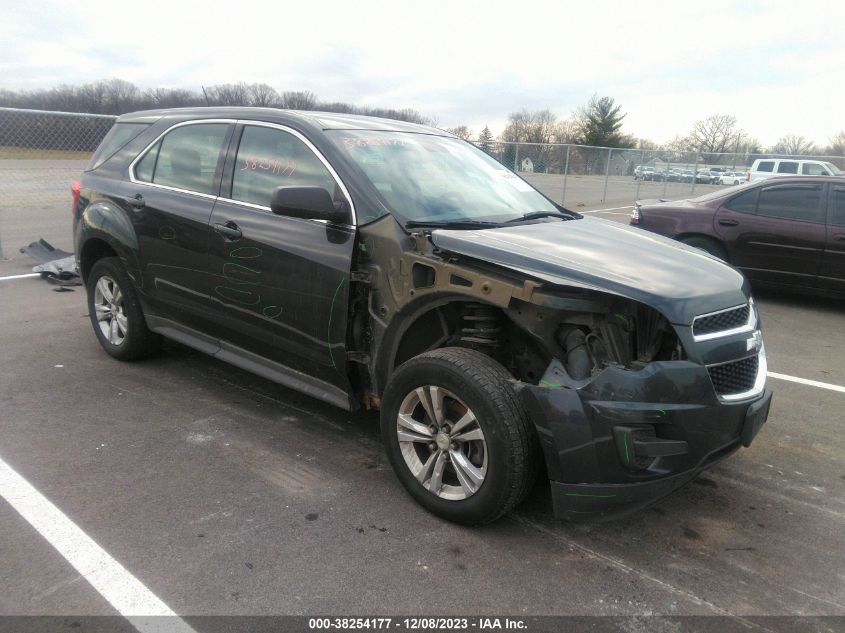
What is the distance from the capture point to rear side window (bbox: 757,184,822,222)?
7.61 metres

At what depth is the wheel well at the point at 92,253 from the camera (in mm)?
5023

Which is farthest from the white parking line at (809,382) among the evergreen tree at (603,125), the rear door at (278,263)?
the evergreen tree at (603,125)

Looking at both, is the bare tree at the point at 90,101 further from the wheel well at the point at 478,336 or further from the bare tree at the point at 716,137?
the bare tree at the point at 716,137

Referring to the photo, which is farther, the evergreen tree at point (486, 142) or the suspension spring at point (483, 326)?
the evergreen tree at point (486, 142)

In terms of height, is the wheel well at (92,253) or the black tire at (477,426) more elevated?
the wheel well at (92,253)

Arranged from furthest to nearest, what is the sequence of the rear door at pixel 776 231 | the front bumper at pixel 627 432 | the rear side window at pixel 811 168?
the rear side window at pixel 811 168 → the rear door at pixel 776 231 → the front bumper at pixel 627 432

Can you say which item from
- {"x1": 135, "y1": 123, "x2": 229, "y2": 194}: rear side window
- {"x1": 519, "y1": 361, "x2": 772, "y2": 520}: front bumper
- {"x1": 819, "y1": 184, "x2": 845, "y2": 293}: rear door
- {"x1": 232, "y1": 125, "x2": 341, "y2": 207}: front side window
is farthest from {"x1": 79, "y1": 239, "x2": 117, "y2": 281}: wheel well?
{"x1": 819, "y1": 184, "x2": 845, "y2": 293}: rear door

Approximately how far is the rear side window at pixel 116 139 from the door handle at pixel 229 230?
4.77 feet

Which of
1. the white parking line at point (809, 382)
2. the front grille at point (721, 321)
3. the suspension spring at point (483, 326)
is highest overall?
the front grille at point (721, 321)

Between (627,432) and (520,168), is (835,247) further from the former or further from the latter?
(520,168)

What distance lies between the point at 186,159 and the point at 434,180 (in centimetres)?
178

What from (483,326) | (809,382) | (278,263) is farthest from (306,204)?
(809,382)

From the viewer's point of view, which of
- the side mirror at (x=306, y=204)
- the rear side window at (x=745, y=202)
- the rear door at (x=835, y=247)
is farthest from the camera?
the rear side window at (x=745, y=202)

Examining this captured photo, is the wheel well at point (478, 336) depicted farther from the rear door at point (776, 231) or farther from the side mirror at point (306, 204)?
the rear door at point (776, 231)
